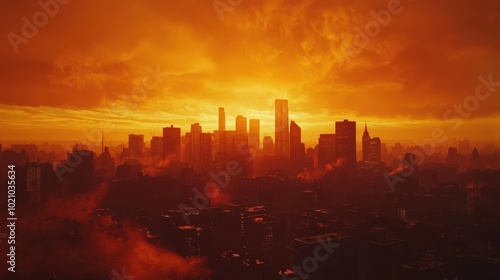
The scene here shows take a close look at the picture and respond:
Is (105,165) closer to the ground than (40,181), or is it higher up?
higher up

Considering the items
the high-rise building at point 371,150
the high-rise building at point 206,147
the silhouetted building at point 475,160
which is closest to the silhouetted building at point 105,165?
the high-rise building at point 206,147

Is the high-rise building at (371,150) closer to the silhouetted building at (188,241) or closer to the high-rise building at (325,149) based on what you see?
the high-rise building at (325,149)

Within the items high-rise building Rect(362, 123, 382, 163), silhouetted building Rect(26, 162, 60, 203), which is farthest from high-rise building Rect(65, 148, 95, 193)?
high-rise building Rect(362, 123, 382, 163)

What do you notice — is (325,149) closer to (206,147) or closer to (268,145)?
(268,145)

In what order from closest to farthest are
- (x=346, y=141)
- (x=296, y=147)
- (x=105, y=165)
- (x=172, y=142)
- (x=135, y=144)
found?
(x=105, y=165) < (x=346, y=141) < (x=172, y=142) < (x=135, y=144) < (x=296, y=147)

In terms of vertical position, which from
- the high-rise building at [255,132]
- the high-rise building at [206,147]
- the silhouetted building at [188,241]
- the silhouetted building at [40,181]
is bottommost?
the silhouetted building at [188,241]

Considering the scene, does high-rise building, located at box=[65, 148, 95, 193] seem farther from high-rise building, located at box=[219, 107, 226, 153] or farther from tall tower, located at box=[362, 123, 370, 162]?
tall tower, located at box=[362, 123, 370, 162]

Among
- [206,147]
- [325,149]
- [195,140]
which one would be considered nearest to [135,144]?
[195,140]
